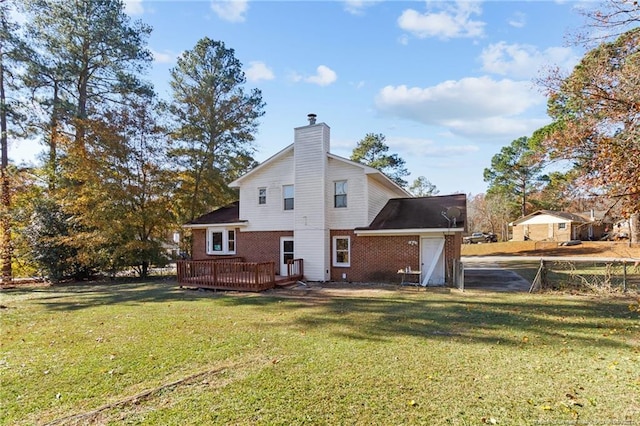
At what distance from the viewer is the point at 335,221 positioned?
53.2ft

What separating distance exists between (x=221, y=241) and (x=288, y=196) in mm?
4844

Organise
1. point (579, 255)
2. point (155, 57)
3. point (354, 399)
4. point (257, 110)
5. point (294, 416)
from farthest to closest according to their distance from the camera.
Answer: point (579, 255) → point (257, 110) → point (155, 57) → point (354, 399) → point (294, 416)

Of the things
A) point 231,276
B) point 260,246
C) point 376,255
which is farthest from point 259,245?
point 376,255

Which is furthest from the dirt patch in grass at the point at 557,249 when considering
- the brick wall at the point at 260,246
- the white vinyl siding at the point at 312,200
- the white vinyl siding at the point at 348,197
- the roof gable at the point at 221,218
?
the roof gable at the point at 221,218

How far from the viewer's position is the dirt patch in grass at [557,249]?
29100 millimetres

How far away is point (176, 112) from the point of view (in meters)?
24.5

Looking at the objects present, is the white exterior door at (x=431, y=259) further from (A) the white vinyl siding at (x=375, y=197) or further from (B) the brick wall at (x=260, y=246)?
(B) the brick wall at (x=260, y=246)

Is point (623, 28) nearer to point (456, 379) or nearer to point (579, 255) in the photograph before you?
point (456, 379)

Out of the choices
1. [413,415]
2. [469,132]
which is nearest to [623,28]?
[413,415]

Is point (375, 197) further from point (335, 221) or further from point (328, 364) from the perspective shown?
point (328, 364)

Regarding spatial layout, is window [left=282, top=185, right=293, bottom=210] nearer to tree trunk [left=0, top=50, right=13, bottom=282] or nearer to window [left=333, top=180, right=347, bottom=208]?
window [left=333, top=180, right=347, bottom=208]

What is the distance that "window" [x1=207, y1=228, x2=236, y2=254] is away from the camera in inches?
742

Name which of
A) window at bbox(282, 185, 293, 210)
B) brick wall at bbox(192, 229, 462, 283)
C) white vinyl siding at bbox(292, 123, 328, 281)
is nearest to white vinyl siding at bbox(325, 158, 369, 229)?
white vinyl siding at bbox(292, 123, 328, 281)

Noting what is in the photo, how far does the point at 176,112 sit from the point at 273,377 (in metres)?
23.5
